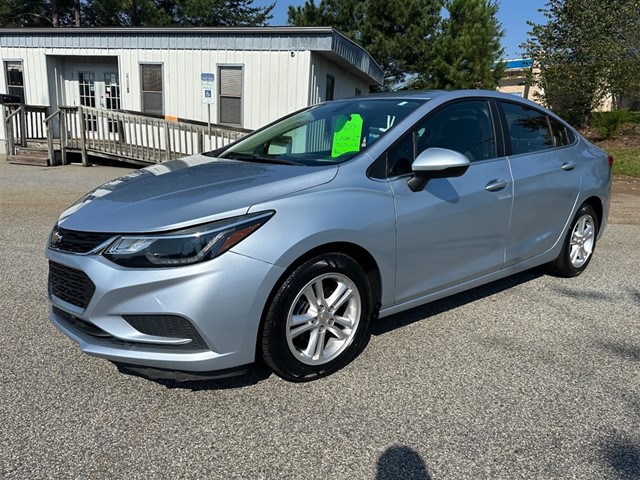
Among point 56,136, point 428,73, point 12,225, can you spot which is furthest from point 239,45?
point 428,73

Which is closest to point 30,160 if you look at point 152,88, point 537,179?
point 152,88

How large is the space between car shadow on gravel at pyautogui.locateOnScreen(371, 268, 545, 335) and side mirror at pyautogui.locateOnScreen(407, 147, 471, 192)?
1048 millimetres

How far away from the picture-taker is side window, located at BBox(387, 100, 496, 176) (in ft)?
9.94

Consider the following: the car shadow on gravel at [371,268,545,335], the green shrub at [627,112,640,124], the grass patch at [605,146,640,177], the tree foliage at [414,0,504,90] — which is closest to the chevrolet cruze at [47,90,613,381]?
the car shadow on gravel at [371,268,545,335]

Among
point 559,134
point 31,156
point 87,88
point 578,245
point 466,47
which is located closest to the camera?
point 559,134

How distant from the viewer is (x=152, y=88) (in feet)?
42.7

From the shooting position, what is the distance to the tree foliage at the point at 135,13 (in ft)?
81.5

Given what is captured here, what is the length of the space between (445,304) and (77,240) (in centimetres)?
262

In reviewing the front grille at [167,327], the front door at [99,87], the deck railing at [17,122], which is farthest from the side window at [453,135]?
the deck railing at [17,122]

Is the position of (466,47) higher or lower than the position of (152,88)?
higher

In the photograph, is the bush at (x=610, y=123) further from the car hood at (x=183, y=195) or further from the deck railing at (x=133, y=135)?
the car hood at (x=183, y=195)

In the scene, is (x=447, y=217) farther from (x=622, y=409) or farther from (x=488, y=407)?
(x=622, y=409)

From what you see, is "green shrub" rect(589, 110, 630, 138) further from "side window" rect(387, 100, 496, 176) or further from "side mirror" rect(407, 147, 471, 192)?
"side mirror" rect(407, 147, 471, 192)

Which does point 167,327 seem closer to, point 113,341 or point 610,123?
point 113,341
